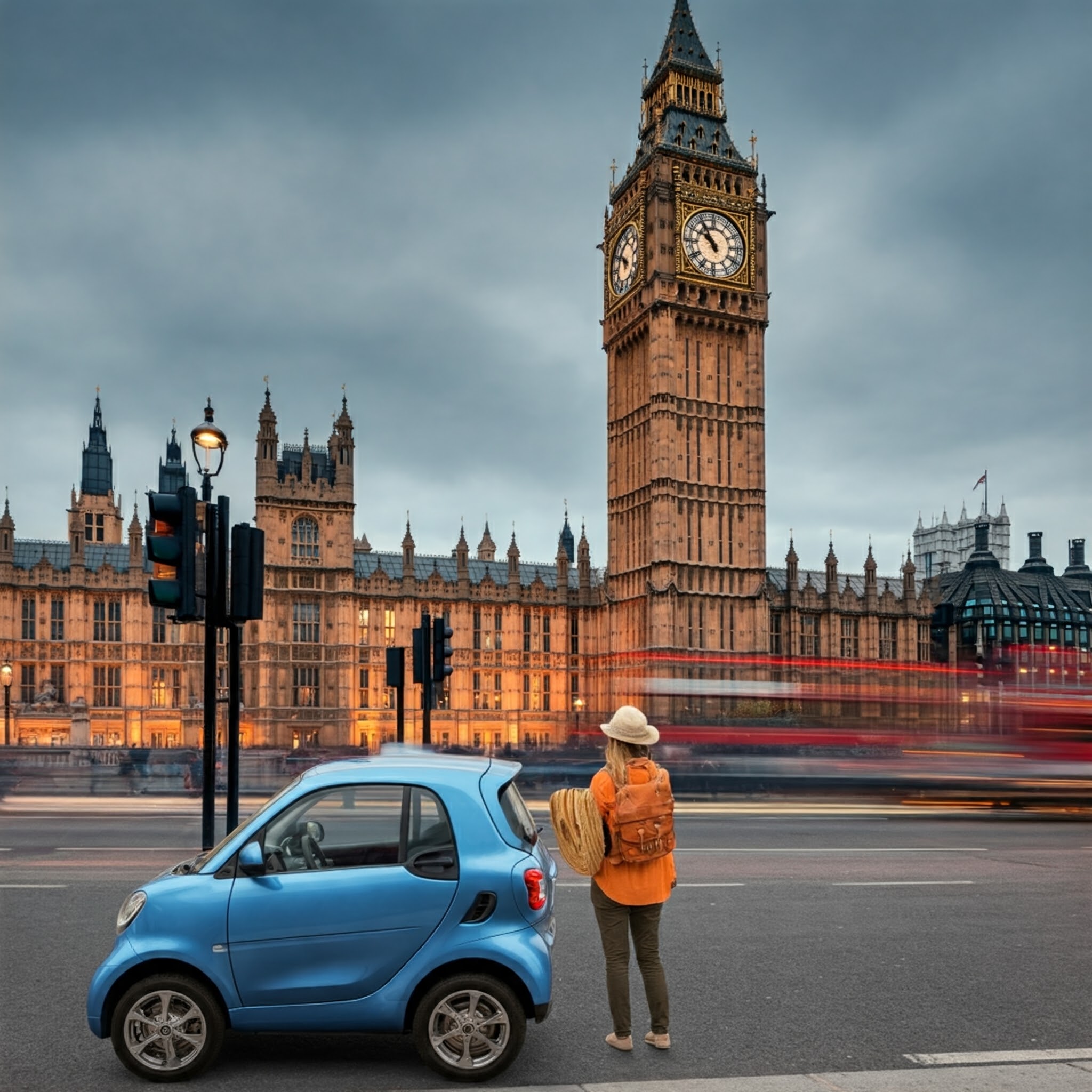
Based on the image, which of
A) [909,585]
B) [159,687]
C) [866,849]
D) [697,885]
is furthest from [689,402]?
[697,885]

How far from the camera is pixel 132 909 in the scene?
6.54 meters

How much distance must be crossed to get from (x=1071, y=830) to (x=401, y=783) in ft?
61.6

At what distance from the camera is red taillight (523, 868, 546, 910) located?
654 centimetres

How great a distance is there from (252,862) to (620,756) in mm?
2430

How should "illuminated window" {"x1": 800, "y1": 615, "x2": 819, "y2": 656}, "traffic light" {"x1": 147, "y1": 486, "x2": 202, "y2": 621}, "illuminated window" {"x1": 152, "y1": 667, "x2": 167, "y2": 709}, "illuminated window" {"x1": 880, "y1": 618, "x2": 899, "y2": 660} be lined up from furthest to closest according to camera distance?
"illuminated window" {"x1": 880, "y1": 618, "x2": 899, "y2": 660} → "illuminated window" {"x1": 800, "y1": 615, "x2": 819, "y2": 656} → "illuminated window" {"x1": 152, "y1": 667, "x2": 167, "y2": 709} → "traffic light" {"x1": 147, "y1": 486, "x2": 202, "y2": 621}

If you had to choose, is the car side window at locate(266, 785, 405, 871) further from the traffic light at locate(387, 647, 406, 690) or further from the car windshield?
the traffic light at locate(387, 647, 406, 690)

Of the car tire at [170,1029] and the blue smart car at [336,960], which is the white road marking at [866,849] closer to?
the blue smart car at [336,960]

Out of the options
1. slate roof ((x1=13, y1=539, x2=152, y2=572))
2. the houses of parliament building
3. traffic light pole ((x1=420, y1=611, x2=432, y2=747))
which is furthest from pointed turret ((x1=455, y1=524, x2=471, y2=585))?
traffic light pole ((x1=420, y1=611, x2=432, y2=747))

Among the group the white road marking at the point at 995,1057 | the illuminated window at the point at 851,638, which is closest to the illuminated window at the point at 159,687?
the illuminated window at the point at 851,638

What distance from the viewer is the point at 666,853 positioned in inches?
272

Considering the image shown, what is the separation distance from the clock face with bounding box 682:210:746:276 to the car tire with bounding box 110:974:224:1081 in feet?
227

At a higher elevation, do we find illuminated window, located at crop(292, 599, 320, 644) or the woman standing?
illuminated window, located at crop(292, 599, 320, 644)

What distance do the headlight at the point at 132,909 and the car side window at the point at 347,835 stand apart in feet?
2.63

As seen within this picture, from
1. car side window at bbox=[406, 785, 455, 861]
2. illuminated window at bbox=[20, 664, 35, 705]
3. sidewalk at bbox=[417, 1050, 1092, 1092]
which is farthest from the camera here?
illuminated window at bbox=[20, 664, 35, 705]
